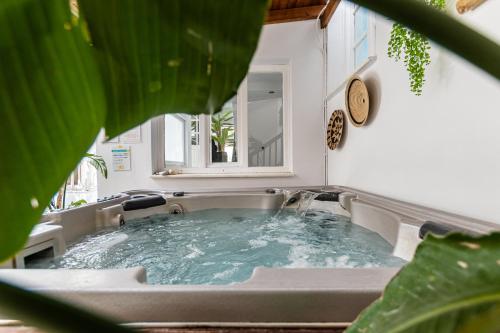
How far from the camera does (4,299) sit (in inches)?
4.8

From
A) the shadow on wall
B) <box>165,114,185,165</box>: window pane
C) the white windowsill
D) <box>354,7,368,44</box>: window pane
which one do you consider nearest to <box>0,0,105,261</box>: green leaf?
the shadow on wall

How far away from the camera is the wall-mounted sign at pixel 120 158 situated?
2.75 m

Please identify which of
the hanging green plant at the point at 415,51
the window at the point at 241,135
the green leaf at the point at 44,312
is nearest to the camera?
the green leaf at the point at 44,312

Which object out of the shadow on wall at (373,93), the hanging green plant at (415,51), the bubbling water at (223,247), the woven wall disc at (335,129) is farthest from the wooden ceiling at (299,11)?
the bubbling water at (223,247)

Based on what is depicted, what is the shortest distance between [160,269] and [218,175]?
1937 mm

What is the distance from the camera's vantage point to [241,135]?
304 cm

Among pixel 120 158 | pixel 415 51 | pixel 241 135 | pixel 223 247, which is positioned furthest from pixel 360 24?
pixel 120 158

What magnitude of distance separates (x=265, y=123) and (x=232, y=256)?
236 cm

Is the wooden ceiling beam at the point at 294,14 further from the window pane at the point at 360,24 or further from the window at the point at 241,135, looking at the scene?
the window pane at the point at 360,24

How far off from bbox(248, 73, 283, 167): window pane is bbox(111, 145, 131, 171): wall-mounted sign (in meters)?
1.42

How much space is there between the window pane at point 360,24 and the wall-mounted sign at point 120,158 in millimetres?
2565

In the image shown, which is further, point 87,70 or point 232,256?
point 232,256

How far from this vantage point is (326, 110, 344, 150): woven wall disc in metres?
2.28

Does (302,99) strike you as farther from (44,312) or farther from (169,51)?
(44,312)
